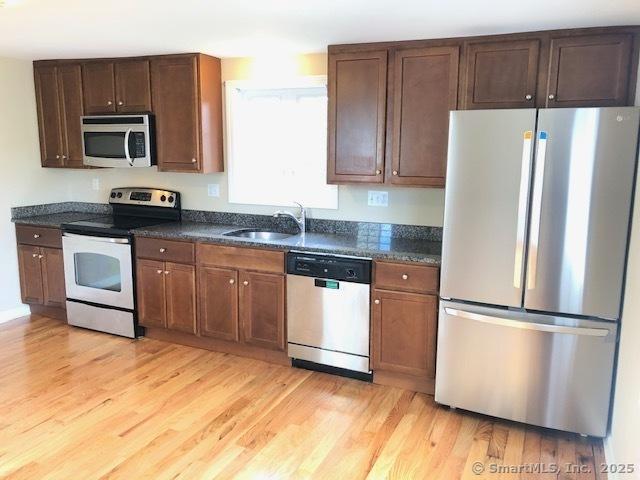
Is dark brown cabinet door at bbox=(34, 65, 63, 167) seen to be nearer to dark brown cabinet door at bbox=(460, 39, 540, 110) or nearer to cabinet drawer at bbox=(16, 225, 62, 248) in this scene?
cabinet drawer at bbox=(16, 225, 62, 248)

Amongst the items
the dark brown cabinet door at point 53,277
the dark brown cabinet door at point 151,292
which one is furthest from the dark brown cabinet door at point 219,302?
the dark brown cabinet door at point 53,277

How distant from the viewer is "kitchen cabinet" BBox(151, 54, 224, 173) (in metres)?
3.80

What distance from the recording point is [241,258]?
11.6 ft

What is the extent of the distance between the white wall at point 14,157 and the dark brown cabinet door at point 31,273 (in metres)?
0.06

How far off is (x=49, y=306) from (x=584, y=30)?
438cm

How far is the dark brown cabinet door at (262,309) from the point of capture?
346 cm

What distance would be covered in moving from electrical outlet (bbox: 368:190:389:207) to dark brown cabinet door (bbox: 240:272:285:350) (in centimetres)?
86

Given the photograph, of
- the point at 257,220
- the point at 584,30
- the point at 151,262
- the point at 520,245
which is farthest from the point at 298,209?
the point at 584,30

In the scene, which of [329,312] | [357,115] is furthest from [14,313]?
[357,115]

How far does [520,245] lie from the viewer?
2.60 meters

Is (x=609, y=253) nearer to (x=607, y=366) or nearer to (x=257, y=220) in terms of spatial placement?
(x=607, y=366)

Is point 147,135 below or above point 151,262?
above

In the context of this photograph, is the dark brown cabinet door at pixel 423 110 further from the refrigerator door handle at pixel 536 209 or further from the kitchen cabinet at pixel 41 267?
the kitchen cabinet at pixel 41 267

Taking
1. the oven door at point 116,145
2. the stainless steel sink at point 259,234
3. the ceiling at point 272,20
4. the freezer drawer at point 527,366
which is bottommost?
the freezer drawer at point 527,366
